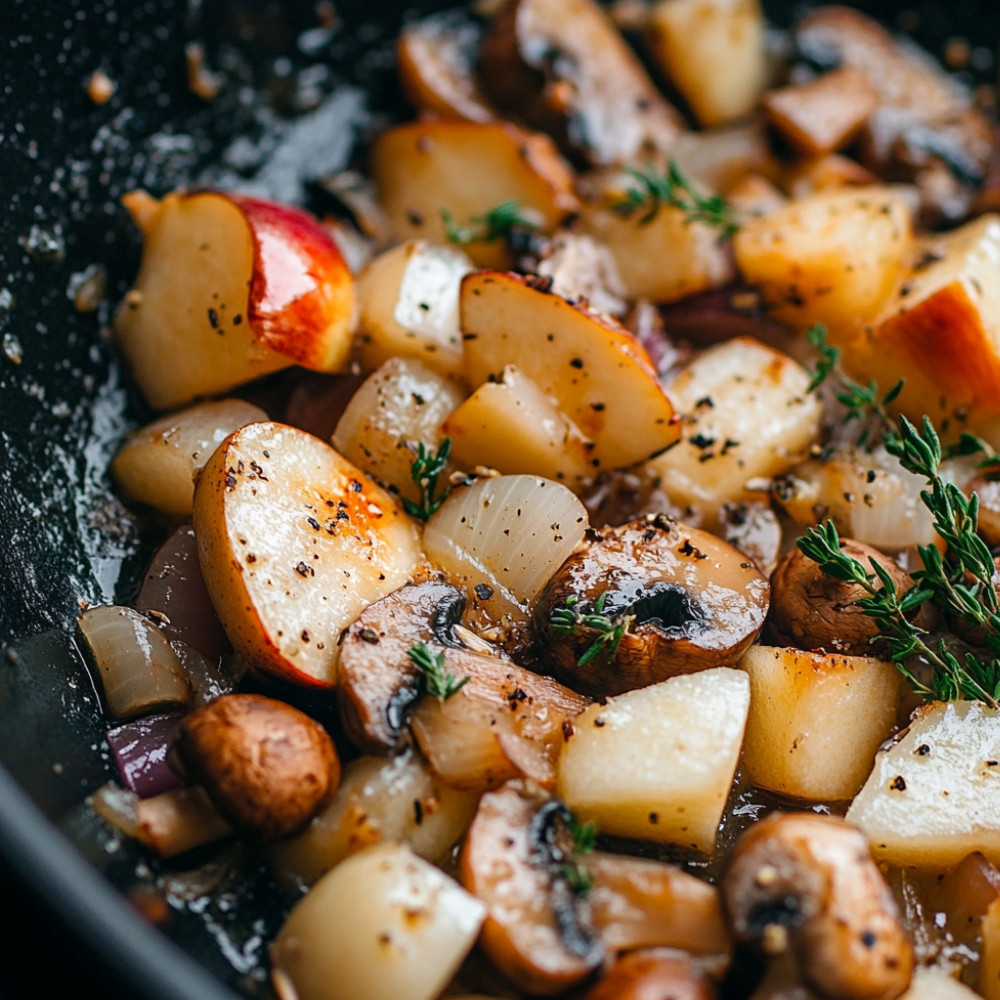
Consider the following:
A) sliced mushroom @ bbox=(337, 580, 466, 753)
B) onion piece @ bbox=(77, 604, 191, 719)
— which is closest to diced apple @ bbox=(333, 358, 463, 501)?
sliced mushroom @ bbox=(337, 580, 466, 753)

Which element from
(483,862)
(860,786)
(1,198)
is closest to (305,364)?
(1,198)

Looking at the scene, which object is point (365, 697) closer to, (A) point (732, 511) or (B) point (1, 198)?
(A) point (732, 511)

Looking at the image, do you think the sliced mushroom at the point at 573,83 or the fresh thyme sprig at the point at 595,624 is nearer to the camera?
the fresh thyme sprig at the point at 595,624

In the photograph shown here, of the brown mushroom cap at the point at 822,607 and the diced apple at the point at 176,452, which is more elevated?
the diced apple at the point at 176,452

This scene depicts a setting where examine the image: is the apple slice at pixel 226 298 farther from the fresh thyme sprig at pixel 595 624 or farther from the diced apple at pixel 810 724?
the diced apple at pixel 810 724

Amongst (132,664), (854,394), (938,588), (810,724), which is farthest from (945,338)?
(132,664)

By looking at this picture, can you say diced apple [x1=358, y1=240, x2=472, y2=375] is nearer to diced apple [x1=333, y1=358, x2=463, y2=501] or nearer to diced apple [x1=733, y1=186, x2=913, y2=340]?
diced apple [x1=333, y1=358, x2=463, y2=501]

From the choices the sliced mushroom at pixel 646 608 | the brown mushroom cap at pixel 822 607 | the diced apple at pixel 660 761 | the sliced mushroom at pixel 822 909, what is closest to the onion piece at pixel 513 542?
the sliced mushroom at pixel 646 608

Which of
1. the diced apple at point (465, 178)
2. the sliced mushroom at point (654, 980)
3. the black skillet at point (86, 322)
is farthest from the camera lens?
the diced apple at point (465, 178)
